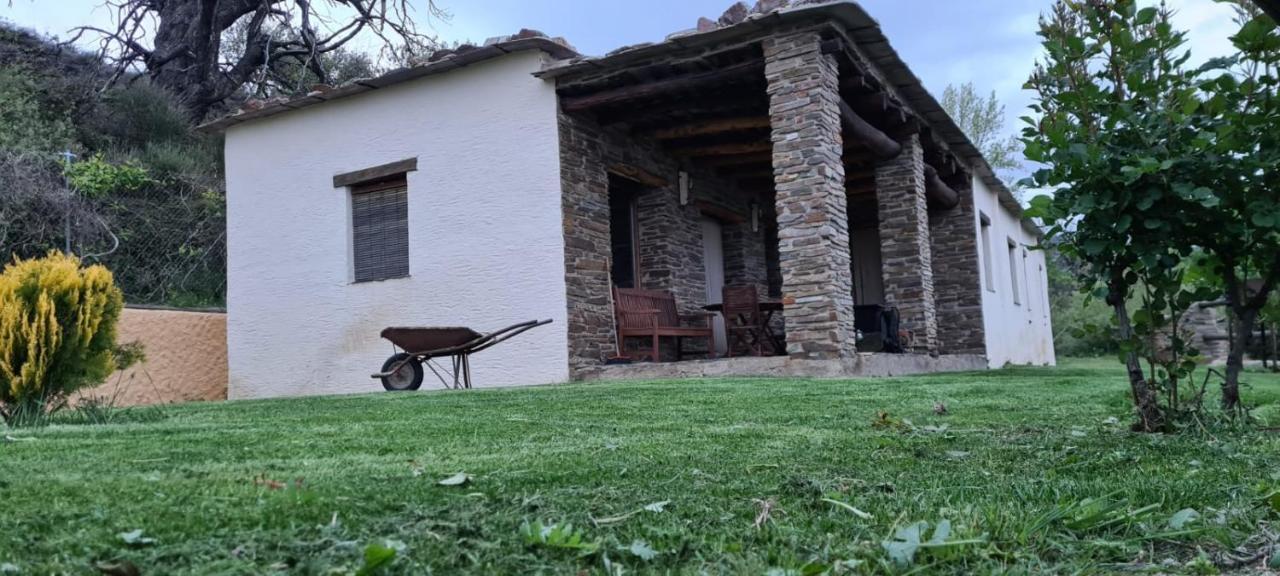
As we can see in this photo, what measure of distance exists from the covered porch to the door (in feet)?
0.12

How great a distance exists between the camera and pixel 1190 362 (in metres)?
3.33

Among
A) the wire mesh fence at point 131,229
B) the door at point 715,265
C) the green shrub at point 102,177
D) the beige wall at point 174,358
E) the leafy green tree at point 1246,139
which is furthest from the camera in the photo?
the green shrub at point 102,177

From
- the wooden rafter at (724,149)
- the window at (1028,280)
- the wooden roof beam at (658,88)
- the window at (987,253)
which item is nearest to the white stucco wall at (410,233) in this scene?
the wooden roof beam at (658,88)

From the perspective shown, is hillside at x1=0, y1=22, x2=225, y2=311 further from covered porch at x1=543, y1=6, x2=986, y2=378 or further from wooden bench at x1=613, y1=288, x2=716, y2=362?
wooden bench at x1=613, y1=288, x2=716, y2=362

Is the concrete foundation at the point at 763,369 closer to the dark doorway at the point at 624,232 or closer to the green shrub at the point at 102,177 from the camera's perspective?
the dark doorway at the point at 624,232

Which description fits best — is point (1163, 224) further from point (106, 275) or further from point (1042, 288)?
point (1042, 288)

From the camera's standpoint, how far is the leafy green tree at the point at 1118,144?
2.99m

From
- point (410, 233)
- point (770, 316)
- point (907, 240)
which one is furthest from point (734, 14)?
point (410, 233)

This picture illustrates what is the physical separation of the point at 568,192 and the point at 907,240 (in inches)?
162

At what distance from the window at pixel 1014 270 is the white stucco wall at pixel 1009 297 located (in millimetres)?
81

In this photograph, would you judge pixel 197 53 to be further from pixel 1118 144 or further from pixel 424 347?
pixel 1118 144

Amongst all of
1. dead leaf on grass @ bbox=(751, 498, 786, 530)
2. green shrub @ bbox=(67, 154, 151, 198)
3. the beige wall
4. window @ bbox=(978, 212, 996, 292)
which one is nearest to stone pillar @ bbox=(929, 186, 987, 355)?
window @ bbox=(978, 212, 996, 292)

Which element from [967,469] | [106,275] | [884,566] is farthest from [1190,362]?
[106,275]

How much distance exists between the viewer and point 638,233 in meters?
11.2
